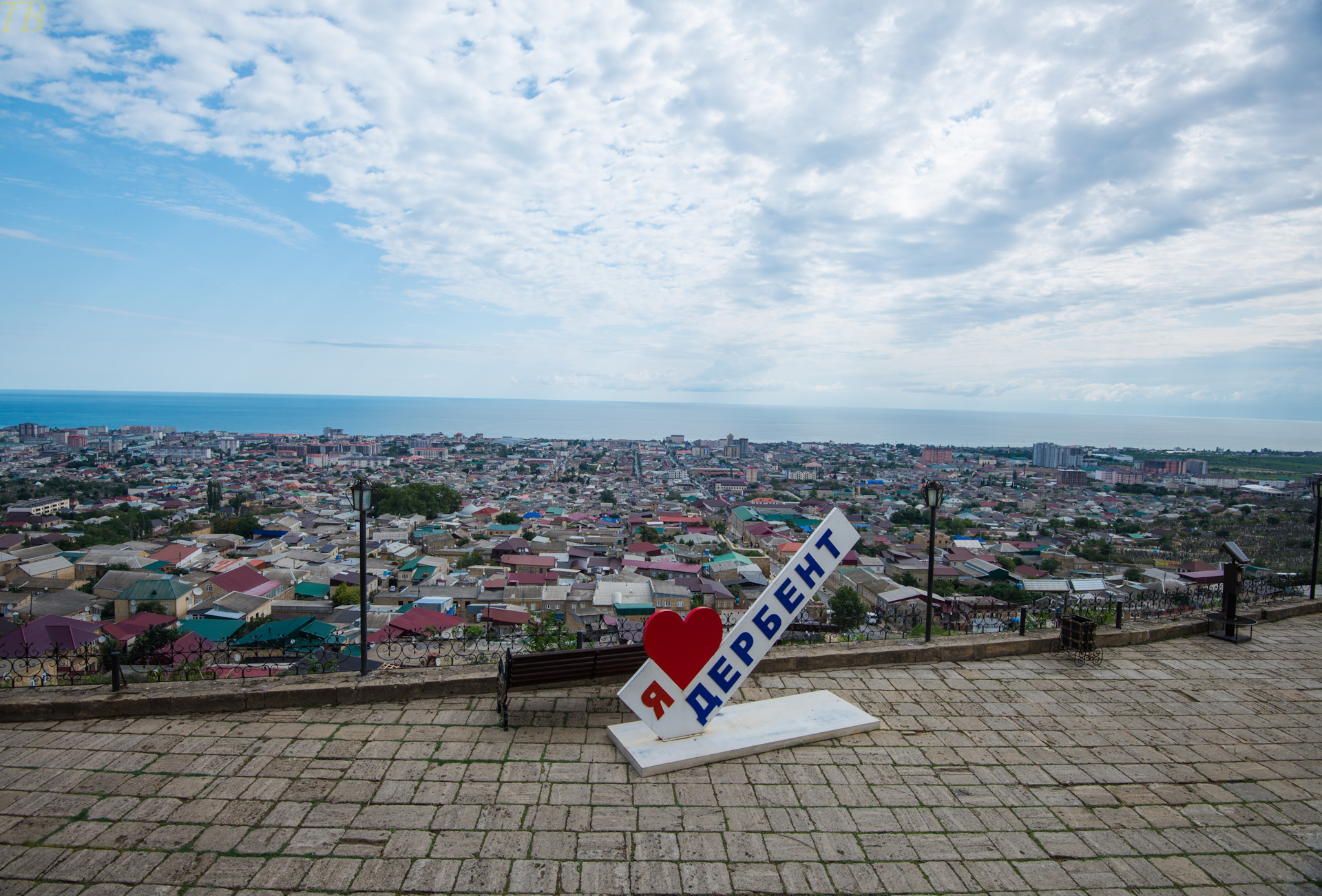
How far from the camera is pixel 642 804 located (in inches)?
136

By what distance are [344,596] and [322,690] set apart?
18.2 meters

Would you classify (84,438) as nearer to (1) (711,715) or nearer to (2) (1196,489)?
(1) (711,715)

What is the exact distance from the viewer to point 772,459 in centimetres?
8819

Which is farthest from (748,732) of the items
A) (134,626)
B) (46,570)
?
(46,570)

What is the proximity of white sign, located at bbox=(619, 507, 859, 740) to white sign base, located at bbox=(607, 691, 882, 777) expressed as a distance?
0.43 ft

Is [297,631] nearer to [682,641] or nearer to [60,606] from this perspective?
[60,606]

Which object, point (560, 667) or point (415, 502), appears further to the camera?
point (415, 502)

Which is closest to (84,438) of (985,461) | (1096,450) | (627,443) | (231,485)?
(231,485)

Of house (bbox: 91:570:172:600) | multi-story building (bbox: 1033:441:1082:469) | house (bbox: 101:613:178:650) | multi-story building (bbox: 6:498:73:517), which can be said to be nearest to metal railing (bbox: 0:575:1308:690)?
house (bbox: 101:613:178:650)

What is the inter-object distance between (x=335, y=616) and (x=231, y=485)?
138 ft

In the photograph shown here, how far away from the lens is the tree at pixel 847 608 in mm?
16391

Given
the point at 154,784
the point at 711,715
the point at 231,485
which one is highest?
the point at 711,715

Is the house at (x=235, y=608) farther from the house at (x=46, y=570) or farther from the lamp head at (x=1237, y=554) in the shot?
the lamp head at (x=1237, y=554)

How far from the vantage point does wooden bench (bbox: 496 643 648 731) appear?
4.25m
